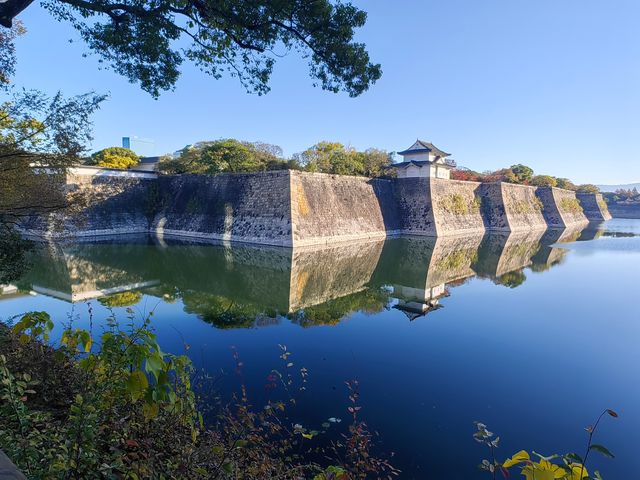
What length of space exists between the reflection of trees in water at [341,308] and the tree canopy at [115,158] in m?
26.6

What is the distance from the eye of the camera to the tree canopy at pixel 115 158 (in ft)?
93.8

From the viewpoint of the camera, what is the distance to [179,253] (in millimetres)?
14000

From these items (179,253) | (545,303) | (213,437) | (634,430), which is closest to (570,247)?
(545,303)

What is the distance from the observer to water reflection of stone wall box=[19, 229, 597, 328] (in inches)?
309

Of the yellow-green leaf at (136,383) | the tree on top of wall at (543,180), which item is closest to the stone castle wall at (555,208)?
the tree on top of wall at (543,180)

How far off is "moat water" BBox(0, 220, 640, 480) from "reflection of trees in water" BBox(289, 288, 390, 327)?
49 millimetres

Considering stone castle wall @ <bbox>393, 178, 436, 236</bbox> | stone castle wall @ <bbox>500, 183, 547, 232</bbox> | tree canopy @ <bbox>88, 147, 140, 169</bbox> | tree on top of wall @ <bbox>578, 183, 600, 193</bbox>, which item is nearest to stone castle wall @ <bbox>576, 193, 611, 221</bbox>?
tree on top of wall @ <bbox>578, 183, 600, 193</bbox>

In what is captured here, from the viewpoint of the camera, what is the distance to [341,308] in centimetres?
762

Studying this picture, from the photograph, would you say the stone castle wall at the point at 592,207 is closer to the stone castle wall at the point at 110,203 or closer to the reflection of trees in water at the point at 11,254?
the stone castle wall at the point at 110,203

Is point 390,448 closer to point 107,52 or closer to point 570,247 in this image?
point 107,52

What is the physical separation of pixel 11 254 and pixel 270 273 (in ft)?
22.4

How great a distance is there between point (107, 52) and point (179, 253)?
10.0m

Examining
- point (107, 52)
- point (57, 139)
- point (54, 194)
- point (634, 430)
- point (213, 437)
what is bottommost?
point (634, 430)

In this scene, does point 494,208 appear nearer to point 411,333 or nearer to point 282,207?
point 282,207
